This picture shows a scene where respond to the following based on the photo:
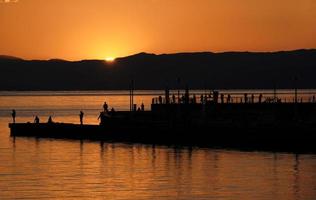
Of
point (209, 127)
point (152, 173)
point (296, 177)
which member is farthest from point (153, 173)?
point (209, 127)

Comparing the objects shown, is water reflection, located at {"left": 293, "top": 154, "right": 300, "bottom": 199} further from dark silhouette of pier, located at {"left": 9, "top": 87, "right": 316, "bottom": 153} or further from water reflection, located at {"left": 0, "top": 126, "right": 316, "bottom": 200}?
dark silhouette of pier, located at {"left": 9, "top": 87, "right": 316, "bottom": 153}

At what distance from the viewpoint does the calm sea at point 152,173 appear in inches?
1850

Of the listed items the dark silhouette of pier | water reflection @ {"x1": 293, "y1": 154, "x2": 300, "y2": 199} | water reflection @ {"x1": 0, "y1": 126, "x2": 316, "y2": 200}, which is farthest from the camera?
the dark silhouette of pier

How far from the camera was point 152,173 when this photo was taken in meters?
56.6

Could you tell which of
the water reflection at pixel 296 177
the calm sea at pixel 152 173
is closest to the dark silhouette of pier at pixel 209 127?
the calm sea at pixel 152 173

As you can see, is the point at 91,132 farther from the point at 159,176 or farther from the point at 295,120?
the point at 159,176

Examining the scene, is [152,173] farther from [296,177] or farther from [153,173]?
[296,177]

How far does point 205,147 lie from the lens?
2975 inches

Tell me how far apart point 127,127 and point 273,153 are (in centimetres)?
1998

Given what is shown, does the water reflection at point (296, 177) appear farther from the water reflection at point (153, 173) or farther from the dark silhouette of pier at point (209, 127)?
the dark silhouette of pier at point (209, 127)

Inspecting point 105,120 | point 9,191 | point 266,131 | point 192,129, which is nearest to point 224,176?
point 9,191

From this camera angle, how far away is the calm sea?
47.0 m

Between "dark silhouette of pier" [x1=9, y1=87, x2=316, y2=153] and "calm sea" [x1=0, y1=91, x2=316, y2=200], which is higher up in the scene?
"dark silhouette of pier" [x1=9, y1=87, x2=316, y2=153]

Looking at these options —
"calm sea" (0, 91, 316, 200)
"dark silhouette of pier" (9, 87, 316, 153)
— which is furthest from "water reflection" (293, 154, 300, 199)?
"dark silhouette of pier" (9, 87, 316, 153)
